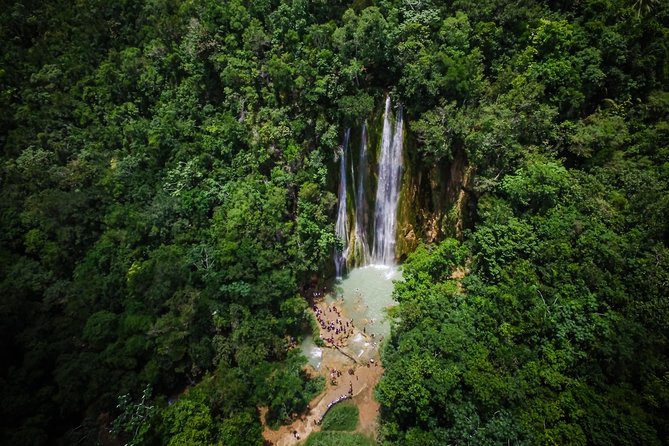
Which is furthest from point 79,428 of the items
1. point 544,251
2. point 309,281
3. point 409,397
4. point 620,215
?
point 620,215

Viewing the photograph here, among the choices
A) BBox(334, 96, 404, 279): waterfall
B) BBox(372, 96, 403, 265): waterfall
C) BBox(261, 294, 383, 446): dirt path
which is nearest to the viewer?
BBox(261, 294, 383, 446): dirt path

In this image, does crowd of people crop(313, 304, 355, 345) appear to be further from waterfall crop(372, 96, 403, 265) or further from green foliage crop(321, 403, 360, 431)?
waterfall crop(372, 96, 403, 265)

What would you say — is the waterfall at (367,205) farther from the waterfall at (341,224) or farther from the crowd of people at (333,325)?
the crowd of people at (333,325)

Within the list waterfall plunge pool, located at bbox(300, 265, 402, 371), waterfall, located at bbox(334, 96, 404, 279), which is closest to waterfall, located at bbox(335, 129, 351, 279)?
waterfall, located at bbox(334, 96, 404, 279)

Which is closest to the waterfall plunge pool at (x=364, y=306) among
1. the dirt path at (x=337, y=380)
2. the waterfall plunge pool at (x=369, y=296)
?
the waterfall plunge pool at (x=369, y=296)

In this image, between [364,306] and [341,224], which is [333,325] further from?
[341,224]

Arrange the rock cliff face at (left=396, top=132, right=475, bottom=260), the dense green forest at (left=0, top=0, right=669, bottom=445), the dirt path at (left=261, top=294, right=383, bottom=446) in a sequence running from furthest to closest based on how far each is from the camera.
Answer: the rock cliff face at (left=396, top=132, right=475, bottom=260), the dirt path at (left=261, top=294, right=383, bottom=446), the dense green forest at (left=0, top=0, right=669, bottom=445)

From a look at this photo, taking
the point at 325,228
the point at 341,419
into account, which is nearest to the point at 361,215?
the point at 325,228

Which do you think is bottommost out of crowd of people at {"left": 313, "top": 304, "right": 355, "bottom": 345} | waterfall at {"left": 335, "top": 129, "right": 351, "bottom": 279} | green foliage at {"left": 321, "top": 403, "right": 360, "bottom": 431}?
green foliage at {"left": 321, "top": 403, "right": 360, "bottom": 431}
